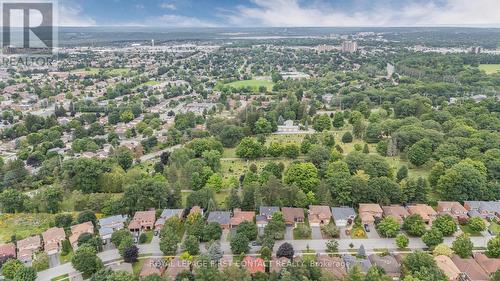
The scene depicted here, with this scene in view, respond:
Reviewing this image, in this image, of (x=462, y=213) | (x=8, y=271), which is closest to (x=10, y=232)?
(x=8, y=271)

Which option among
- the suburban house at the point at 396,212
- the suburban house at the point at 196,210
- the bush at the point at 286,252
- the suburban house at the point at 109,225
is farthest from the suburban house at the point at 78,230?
the suburban house at the point at 396,212

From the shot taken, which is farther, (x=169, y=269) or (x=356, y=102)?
(x=356, y=102)

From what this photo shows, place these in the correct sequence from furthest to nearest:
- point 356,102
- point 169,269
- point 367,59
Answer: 1. point 367,59
2. point 356,102
3. point 169,269

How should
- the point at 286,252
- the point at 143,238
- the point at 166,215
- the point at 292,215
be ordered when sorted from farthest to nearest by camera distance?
1. the point at 166,215
2. the point at 292,215
3. the point at 143,238
4. the point at 286,252

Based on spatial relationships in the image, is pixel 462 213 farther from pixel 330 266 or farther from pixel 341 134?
pixel 341 134

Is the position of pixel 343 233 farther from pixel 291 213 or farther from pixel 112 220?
pixel 112 220

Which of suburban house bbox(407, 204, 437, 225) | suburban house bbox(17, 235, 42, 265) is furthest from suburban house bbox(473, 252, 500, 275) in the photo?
suburban house bbox(17, 235, 42, 265)

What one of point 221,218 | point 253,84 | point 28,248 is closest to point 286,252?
point 221,218
